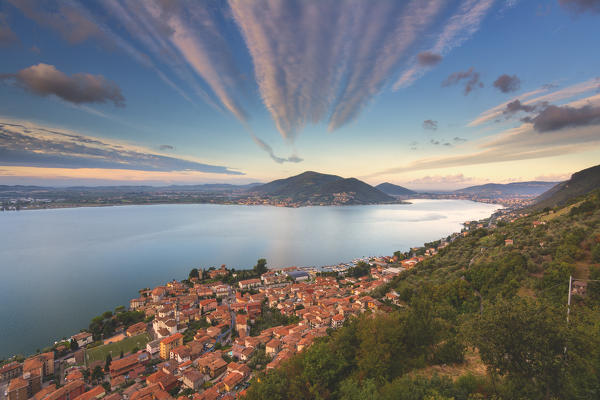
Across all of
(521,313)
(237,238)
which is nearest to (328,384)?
(521,313)

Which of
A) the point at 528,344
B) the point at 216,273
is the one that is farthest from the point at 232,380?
the point at 216,273

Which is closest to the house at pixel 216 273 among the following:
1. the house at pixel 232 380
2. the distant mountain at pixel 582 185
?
the house at pixel 232 380

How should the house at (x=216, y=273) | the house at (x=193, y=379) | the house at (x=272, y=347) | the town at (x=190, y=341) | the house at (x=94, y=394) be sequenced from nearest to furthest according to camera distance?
1. the house at (x=94, y=394)
2. the town at (x=190, y=341)
3. the house at (x=193, y=379)
4. the house at (x=272, y=347)
5. the house at (x=216, y=273)

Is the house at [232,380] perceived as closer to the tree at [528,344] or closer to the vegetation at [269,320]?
the vegetation at [269,320]

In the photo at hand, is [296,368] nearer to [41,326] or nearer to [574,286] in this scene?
A: [574,286]

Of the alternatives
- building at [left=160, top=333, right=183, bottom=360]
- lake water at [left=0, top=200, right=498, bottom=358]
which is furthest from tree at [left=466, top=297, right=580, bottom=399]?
lake water at [left=0, top=200, right=498, bottom=358]

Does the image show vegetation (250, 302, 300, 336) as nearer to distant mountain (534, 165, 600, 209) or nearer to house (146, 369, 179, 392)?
house (146, 369, 179, 392)
